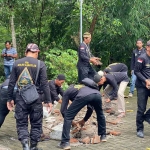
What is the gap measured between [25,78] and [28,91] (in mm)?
227

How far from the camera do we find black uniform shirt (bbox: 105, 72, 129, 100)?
8.99 m

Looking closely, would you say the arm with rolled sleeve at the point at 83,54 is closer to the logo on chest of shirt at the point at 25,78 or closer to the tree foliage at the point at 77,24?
the logo on chest of shirt at the point at 25,78

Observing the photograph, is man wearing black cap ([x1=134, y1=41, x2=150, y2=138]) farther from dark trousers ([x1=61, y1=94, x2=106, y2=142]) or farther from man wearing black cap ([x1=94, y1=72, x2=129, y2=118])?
man wearing black cap ([x1=94, y1=72, x2=129, y2=118])

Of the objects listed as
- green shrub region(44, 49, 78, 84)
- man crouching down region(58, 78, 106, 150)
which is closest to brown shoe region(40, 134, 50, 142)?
man crouching down region(58, 78, 106, 150)

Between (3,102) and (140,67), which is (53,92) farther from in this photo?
(140,67)

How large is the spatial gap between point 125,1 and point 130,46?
6.94 ft

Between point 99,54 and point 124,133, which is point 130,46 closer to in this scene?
point 99,54

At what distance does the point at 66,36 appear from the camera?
53.4 feet

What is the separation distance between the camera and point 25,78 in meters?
6.40

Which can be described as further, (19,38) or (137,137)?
(19,38)

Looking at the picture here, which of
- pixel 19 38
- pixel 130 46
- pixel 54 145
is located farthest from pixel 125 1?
pixel 54 145

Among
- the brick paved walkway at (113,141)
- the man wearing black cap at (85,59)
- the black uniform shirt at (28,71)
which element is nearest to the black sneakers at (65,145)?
the brick paved walkway at (113,141)

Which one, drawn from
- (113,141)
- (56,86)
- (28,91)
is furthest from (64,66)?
(28,91)

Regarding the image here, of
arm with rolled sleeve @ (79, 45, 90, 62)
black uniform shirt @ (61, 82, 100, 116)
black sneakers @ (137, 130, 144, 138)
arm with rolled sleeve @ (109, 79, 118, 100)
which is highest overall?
arm with rolled sleeve @ (79, 45, 90, 62)
